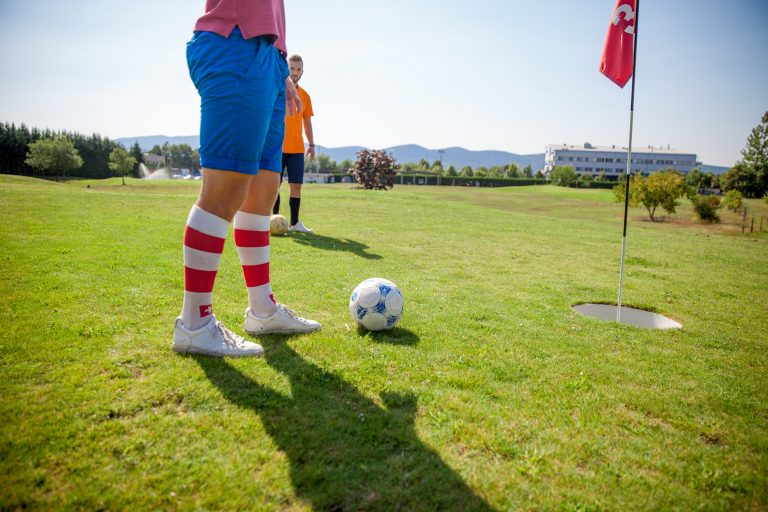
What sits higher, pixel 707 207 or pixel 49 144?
pixel 49 144

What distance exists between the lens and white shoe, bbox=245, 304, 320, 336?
3.58 m

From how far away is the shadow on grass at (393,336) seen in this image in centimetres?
366

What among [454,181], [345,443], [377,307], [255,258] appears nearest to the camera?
[345,443]

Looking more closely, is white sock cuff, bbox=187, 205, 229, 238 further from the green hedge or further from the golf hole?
the green hedge

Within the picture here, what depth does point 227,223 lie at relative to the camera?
3064mm

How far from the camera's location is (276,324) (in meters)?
3.60

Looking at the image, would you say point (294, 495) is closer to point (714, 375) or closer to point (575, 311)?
point (714, 375)

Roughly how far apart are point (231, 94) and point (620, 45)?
4871mm

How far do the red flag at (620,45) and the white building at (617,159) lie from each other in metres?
199

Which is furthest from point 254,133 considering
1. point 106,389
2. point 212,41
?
point 106,389

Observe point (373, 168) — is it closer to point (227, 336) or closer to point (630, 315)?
point (630, 315)

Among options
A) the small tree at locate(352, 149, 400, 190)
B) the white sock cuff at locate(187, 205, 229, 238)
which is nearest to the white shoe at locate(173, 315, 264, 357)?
the white sock cuff at locate(187, 205, 229, 238)

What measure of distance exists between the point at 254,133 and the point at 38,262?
13.7ft

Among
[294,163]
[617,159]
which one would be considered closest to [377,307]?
[294,163]
